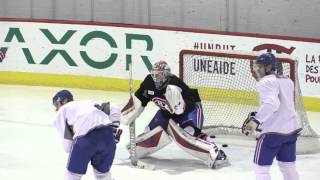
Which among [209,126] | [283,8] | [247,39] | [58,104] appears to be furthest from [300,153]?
[283,8]

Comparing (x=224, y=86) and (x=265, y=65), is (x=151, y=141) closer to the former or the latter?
(x=224, y=86)

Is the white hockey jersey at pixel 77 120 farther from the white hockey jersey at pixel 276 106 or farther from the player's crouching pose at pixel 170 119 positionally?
the player's crouching pose at pixel 170 119

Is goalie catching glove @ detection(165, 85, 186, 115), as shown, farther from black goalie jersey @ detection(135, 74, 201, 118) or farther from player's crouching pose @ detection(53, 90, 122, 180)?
player's crouching pose @ detection(53, 90, 122, 180)

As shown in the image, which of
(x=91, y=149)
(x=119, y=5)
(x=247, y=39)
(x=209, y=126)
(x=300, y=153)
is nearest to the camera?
(x=91, y=149)

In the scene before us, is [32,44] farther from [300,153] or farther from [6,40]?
[300,153]

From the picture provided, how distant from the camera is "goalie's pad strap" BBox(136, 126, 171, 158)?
7016 millimetres

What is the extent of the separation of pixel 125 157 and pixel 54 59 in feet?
12.0

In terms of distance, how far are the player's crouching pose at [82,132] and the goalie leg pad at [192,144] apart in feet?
5.52

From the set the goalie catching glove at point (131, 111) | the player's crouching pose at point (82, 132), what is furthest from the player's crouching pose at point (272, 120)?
the goalie catching glove at point (131, 111)

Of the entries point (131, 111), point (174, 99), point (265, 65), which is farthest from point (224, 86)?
point (265, 65)

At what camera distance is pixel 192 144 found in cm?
695

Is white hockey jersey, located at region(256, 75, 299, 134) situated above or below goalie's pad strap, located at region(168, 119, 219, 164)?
above

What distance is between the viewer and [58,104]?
5.26 m

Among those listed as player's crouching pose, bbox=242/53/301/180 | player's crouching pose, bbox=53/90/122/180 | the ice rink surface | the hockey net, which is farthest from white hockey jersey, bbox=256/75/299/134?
the hockey net
